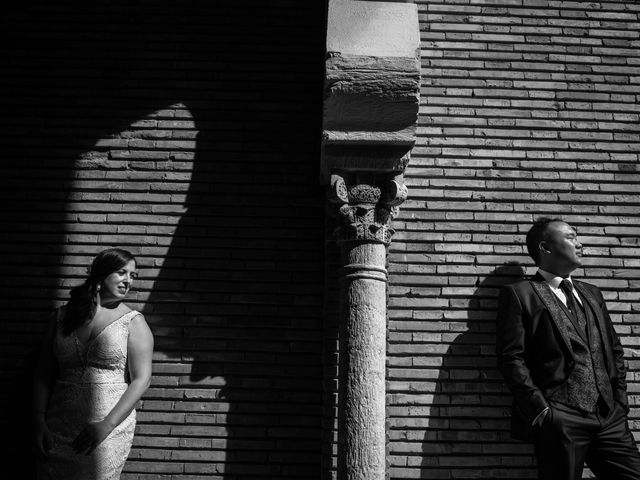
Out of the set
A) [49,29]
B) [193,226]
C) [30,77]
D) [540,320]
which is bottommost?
[540,320]

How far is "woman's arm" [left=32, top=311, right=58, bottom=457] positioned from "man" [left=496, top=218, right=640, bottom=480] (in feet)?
8.58

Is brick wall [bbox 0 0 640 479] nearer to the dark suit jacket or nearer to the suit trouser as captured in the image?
the dark suit jacket

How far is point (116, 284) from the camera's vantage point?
4.16 metres

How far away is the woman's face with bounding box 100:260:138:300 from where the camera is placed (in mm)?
4160

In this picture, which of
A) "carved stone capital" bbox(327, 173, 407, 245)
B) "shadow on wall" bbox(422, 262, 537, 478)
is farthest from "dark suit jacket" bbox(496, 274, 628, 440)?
"carved stone capital" bbox(327, 173, 407, 245)

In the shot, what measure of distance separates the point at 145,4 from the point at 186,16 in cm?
33

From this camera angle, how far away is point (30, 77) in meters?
5.20

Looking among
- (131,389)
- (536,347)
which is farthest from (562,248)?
(131,389)

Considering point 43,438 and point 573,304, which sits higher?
point 573,304

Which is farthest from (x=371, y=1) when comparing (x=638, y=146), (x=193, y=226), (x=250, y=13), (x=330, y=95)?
(x=638, y=146)

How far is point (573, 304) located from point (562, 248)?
1.16 ft

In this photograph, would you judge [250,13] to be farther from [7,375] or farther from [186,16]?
[7,375]

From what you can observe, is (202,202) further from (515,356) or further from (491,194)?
(515,356)

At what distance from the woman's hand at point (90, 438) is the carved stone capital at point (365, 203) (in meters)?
1.67
